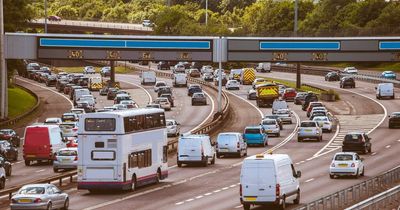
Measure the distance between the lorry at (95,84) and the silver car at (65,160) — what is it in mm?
85158

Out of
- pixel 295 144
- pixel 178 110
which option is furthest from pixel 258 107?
pixel 295 144

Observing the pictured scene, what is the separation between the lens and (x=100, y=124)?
59.3 metres

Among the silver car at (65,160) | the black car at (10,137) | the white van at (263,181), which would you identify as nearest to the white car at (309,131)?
the black car at (10,137)

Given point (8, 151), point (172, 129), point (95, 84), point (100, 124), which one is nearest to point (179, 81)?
point (95, 84)

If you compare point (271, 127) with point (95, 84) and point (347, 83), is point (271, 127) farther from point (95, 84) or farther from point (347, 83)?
point (95, 84)

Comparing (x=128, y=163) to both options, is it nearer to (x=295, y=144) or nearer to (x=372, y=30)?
(x=295, y=144)

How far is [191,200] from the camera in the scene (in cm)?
5756

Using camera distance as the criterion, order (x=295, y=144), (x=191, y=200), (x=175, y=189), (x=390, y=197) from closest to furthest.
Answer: (x=390, y=197)
(x=191, y=200)
(x=175, y=189)
(x=295, y=144)

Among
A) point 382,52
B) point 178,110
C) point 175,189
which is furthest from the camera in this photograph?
point 178,110

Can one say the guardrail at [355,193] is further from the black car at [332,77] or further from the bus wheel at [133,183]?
the black car at [332,77]

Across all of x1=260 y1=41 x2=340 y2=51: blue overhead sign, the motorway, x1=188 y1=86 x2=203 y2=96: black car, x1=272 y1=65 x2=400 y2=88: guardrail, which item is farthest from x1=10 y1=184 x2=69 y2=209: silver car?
x1=272 y1=65 x2=400 y2=88: guardrail

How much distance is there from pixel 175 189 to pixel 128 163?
4.16 meters

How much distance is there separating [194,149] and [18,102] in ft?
204

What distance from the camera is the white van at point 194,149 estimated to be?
75312mm
